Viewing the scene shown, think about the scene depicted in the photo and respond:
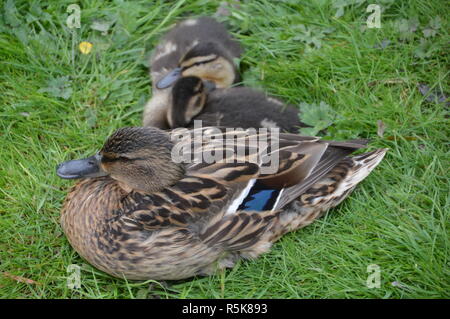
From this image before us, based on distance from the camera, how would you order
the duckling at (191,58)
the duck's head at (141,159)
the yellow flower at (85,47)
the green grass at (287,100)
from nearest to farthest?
1. the duck's head at (141,159)
2. the green grass at (287,100)
3. the duckling at (191,58)
4. the yellow flower at (85,47)

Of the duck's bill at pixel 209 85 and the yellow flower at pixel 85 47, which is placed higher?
the yellow flower at pixel 85 47

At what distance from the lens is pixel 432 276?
7.36ft

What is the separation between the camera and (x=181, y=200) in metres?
2.23

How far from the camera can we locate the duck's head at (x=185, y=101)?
110 inches

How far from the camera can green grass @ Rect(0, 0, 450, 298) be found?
7.74 ft

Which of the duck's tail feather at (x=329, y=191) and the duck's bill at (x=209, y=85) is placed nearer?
the duck's tail feather at (x=329, y=191)

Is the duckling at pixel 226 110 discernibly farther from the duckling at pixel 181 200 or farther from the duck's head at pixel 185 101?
the duckling at pixel 181 200

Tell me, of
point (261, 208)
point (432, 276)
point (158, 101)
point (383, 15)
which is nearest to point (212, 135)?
point (261, 208)

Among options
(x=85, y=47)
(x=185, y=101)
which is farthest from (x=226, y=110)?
(x=85, y=47)

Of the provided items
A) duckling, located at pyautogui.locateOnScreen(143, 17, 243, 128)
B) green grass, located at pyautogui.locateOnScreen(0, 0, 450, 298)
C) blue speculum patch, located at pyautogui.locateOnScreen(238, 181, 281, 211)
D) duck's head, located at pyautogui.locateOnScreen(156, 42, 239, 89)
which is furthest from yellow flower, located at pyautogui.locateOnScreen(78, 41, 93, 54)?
blue speculum patch, located at pyautogui.locateOnScreen(238, 181, 281, 211)

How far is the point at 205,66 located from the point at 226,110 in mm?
328

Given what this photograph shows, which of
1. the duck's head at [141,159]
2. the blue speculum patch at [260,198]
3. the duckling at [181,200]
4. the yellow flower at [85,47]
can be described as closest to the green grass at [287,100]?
the yellow flower at [85,47]

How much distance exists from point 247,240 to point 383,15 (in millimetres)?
1564

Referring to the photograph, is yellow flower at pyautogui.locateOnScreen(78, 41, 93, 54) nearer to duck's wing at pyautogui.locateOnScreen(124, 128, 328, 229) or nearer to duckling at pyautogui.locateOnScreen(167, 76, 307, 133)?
duckling at pyautogui.locateOnScreen(167, 76, 307, 133)
